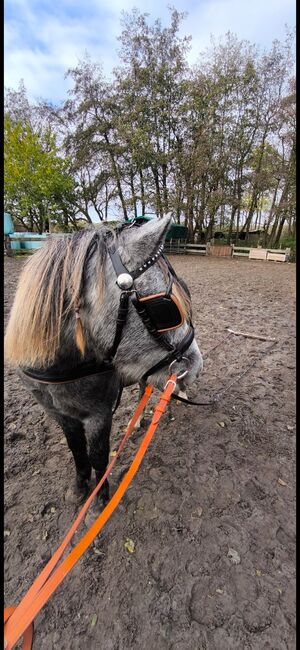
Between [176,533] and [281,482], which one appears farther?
[281,482]

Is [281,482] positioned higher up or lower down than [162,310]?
lower down

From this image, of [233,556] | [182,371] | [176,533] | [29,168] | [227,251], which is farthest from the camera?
[227,251]

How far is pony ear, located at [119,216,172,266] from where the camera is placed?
56.6 inches

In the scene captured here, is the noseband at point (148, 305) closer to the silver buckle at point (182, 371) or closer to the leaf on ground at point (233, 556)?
the silver buckle at point (182, 371)

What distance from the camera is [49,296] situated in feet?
4.67

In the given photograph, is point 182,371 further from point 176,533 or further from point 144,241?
point 176,533

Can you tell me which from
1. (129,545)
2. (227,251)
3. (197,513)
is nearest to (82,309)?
(129,545)

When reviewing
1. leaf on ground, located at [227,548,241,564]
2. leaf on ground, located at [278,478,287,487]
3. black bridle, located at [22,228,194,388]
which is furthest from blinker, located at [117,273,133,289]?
leaf on ground, located at [278,478,287,487]

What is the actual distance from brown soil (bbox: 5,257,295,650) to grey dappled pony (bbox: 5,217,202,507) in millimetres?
1133

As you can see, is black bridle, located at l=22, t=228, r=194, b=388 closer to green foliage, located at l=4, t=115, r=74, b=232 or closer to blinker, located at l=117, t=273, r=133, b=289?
blinker, located at l=117, t=273, r=133, b=289

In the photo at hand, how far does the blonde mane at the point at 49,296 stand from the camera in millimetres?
1418

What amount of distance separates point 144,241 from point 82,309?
47cm

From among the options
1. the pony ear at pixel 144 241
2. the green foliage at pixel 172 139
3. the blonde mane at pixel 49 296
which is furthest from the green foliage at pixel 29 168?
the pony ear at pixel 144 241

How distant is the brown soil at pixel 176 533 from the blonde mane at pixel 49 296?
1369 millimetres
